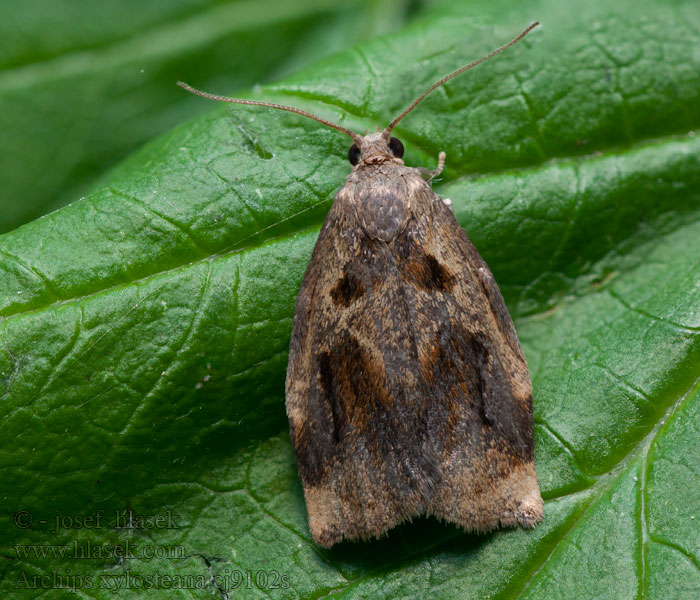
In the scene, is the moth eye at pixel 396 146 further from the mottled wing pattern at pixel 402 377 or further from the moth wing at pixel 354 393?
the moth wing at pixel 354 393

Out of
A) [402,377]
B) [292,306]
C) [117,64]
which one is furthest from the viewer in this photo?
[117,64]

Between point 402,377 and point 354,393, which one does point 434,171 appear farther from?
point 354,393

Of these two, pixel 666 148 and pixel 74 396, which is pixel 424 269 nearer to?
pixel 666 148

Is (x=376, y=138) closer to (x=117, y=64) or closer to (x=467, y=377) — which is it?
→ (x=467, y=377)

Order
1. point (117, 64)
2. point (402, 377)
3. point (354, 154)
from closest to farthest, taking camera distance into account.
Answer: point (402, 377), point (354, 154), point (117, 64)

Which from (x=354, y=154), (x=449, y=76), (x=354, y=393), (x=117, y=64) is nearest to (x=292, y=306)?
(x=354, y=393)

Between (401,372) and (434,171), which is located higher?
(434,171)

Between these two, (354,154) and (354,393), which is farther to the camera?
(354,154)

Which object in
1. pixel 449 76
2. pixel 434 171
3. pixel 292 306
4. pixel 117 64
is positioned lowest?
pixel 292 306
